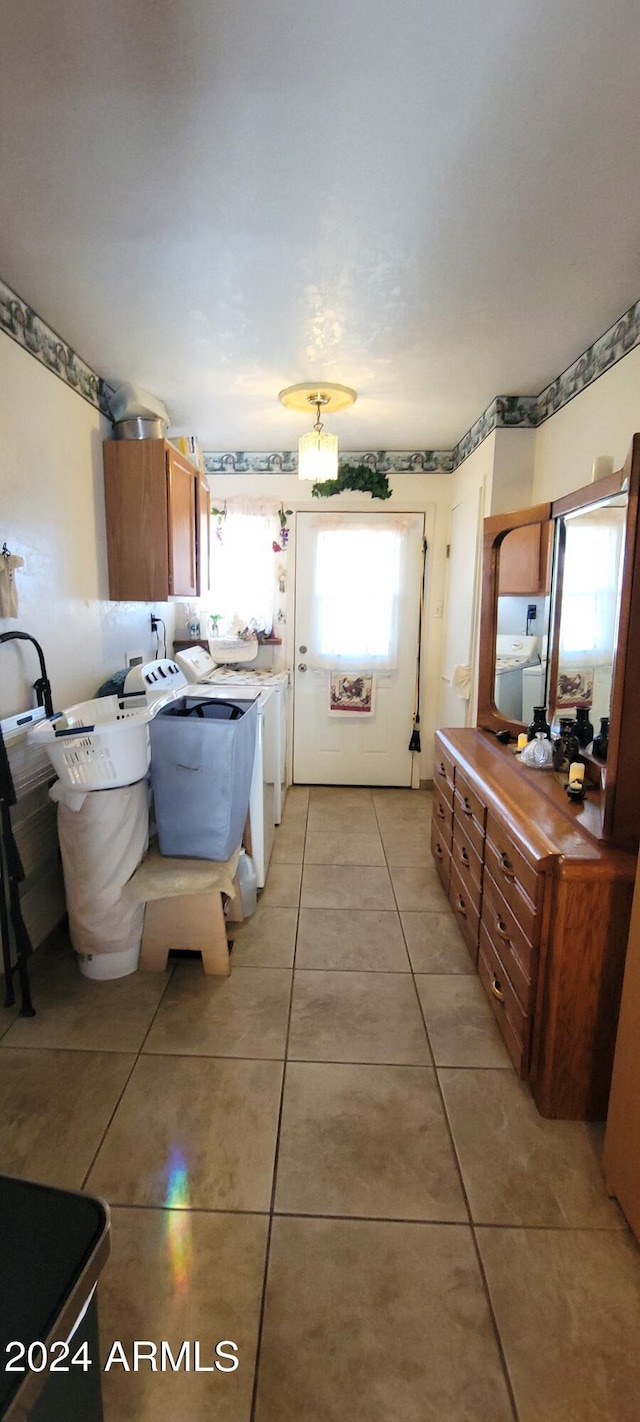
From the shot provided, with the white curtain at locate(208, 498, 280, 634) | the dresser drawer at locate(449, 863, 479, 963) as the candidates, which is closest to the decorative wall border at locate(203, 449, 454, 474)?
the white curtain at locate(208, 498, 280, 634)

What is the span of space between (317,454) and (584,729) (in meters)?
1.70

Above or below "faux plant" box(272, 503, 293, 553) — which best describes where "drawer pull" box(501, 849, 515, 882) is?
below

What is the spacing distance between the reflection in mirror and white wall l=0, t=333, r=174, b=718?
1.95 meters

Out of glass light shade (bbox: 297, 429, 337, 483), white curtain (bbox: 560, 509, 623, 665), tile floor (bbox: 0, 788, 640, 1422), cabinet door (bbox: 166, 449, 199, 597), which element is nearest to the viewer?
tile floor (bbox: 0, 788, 640, 1422)

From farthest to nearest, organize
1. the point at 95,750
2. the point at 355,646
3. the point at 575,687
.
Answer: the point at 355,646 → the point at 575,687 → the point at 95,750

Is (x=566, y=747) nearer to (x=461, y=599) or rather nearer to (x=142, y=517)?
(x=461, y=599)

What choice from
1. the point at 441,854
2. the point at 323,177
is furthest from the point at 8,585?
the point at 441,854

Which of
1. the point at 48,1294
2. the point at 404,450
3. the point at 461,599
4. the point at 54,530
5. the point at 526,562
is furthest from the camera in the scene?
the point at 404,450

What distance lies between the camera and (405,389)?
2.80 meters

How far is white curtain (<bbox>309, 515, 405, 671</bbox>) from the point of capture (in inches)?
158

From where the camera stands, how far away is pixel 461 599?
3580 millimetres

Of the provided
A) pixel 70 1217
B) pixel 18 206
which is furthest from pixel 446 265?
pixel 70 1217

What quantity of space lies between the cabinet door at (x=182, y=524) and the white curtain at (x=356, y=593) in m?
0.97

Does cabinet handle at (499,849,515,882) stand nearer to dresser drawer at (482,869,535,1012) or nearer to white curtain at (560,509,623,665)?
dresser drawer at (482,869,535,1012)
